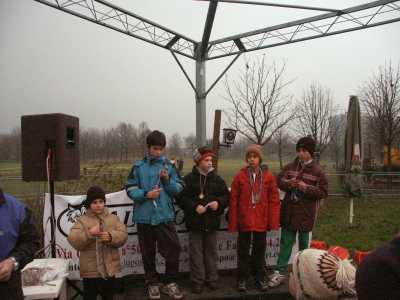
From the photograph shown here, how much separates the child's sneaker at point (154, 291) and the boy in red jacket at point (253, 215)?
39.3 inches

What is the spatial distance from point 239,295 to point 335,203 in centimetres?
883

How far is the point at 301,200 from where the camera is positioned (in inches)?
158

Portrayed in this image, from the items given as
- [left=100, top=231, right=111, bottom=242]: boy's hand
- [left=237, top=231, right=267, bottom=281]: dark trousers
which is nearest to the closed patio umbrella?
[left=237, top=231, right=267, bottom=281]: dark trousers

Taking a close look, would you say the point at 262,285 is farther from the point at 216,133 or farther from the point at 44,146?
the point at 44,146

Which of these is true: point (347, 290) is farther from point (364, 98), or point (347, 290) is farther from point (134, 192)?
point (364, 98)

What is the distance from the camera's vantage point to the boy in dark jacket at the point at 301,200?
3.98 metres

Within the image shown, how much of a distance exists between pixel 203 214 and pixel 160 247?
24.9 inches

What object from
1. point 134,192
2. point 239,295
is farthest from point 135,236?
point 239,295

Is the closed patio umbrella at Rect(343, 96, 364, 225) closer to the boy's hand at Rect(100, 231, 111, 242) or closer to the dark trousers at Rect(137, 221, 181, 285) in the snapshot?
the dark trousers at Rect(137, 221, 181, 285)

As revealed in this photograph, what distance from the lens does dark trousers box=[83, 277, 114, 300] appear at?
10.9 ft

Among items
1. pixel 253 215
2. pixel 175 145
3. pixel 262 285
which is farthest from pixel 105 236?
pixel 175 145

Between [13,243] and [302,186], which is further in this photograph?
[302,186]

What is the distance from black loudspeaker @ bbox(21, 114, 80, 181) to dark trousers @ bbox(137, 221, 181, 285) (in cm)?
126

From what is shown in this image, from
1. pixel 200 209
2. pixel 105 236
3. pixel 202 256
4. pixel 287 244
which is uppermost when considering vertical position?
pixel 200 209
